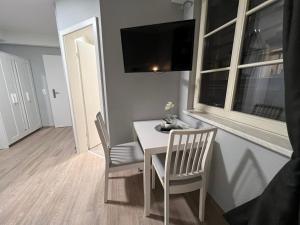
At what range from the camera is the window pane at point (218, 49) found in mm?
1374

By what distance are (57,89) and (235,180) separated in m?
4.50

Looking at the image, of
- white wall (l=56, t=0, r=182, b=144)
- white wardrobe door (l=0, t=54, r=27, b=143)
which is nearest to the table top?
white wall (l=56, t=0, r=182, b=144)

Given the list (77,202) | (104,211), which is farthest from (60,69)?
(104,211)

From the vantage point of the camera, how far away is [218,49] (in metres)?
1.53

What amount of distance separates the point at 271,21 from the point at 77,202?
2370 millimetres

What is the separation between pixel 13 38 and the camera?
11.2 ft

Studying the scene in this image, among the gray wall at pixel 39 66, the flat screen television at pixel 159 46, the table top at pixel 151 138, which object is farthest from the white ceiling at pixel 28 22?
the table top at pixel 151 138

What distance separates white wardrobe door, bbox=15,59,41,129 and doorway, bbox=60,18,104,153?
6.79ft

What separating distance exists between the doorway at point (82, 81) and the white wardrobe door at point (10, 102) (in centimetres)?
163

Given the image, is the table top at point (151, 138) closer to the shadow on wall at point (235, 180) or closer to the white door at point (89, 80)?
the shadow on wall at point (235, 180)

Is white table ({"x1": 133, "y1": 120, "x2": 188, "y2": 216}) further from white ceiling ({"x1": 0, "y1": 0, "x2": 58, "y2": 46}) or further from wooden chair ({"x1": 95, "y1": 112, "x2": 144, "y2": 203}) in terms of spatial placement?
white ceiling ({"x1": 0, "y1": 0, "x2": 58, "y2": 46})

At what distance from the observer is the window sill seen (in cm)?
82

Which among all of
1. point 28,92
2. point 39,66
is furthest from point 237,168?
point 39,66

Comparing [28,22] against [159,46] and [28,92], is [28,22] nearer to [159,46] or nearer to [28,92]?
[28,92]
